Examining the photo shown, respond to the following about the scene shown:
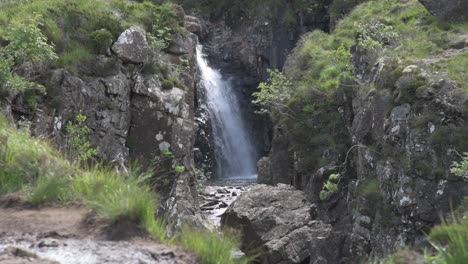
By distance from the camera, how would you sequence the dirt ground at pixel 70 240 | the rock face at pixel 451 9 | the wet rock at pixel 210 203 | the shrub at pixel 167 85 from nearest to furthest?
the dirt ground at pixel 70 240 → the shrub at pixel 167 85 → the rock face at pixel 451 9 → the wet rock at pixel 210 203

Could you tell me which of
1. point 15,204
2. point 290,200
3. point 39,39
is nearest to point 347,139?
point 290,200

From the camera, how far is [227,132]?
1540 inches

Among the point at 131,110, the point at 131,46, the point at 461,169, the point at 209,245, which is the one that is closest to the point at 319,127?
the point at 131,110

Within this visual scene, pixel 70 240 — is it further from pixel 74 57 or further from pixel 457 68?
pixel 457 68

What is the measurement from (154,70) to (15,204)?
1193 centimetres

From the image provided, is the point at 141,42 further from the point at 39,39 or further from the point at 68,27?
the point at 39,39

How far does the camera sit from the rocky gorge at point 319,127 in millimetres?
14773

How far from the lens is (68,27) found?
18156 mm

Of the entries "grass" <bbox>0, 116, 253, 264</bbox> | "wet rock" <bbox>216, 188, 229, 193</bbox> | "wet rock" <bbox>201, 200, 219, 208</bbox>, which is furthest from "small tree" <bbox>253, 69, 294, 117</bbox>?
"grass" <bbox>0, 116, 253, 264</bbox>

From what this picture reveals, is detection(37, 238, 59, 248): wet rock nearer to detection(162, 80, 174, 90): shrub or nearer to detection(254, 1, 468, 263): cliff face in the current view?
detection(254, 1, 468, 263): cliff face

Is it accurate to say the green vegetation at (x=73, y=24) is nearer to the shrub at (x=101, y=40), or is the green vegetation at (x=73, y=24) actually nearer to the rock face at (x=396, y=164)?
the shrub at (x=101, y=40)

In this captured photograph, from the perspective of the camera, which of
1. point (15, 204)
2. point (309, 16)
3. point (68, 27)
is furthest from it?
point (309, 16)

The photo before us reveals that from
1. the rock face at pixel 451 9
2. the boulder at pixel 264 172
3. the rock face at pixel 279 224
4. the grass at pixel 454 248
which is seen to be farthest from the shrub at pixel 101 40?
the grass at pixel 454 248

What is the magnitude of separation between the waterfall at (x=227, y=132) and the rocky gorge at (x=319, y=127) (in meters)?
11.2
